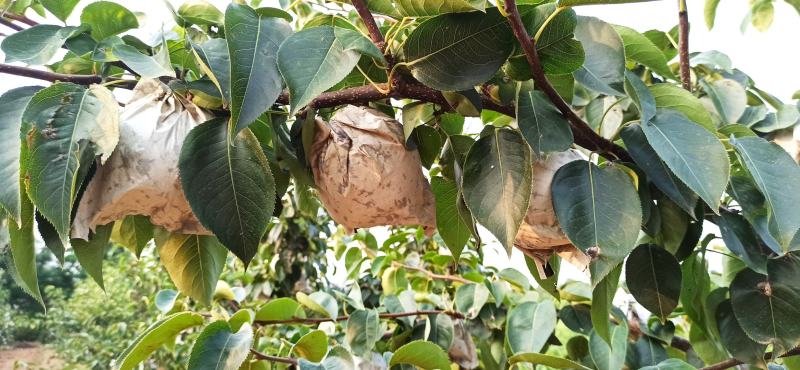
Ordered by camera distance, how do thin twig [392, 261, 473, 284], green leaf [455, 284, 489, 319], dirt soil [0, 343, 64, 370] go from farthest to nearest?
1. dirt soil [0, 343, 64, 370]
2. thin twig [392, 261, 473, 284]
3. green leaf [455, 284, 489, 319]

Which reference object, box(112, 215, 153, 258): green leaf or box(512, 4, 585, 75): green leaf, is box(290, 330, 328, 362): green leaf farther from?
box(512, 4, 585, 75): green leaf

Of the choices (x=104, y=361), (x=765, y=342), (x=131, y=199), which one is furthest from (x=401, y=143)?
(x=104, y=361)

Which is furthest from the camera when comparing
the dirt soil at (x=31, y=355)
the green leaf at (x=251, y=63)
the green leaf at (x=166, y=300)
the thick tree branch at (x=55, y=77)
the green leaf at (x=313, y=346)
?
the dirt soil at (x=31, y=355)

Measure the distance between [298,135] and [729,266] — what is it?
0.55m

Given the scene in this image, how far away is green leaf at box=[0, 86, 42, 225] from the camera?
40 cm

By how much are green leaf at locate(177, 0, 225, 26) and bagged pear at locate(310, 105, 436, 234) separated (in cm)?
15

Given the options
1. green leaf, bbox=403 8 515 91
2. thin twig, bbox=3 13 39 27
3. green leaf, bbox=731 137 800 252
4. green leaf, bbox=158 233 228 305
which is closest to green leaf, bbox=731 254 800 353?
green leaf, bbox=731 137 800 252

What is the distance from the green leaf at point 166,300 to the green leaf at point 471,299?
17.8 inches

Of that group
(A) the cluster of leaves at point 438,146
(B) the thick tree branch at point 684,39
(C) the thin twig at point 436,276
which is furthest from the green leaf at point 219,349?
(C) the thin twig at point 436,276

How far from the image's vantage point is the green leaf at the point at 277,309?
88cm

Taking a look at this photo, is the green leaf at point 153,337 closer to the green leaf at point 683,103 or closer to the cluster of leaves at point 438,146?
the cluster of leaves at point 438,146

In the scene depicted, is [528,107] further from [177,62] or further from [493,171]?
[177,62]

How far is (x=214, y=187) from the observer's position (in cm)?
44

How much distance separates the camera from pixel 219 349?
59 cm
